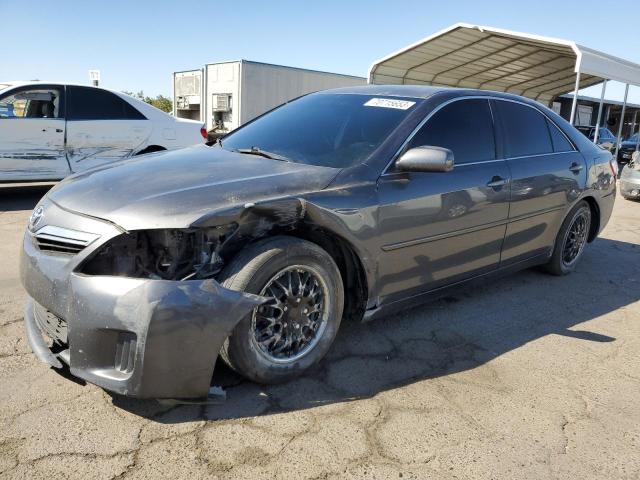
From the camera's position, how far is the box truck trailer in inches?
639

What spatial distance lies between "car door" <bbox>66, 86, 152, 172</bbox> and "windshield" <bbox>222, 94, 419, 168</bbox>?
175 inches

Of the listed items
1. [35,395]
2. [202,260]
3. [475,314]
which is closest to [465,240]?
[475,314]

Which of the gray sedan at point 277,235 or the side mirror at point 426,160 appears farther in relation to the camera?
the side mirror at point 426,160

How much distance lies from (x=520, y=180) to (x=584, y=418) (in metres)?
1.90

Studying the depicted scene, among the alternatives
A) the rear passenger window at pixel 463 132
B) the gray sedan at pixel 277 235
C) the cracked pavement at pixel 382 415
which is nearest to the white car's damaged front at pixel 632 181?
the gray sedan at pixel 277 235

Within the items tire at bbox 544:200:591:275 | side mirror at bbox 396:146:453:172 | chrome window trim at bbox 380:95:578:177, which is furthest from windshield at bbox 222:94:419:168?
tire at bbox 544:200:591:275

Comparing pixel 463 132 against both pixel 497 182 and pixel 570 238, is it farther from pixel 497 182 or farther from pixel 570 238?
pixel 570 238

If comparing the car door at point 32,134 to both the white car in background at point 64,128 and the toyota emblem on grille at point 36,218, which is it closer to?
the white car in background at point 64,128

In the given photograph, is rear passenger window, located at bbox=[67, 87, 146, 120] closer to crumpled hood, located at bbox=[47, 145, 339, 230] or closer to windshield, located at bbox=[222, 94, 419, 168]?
windshield, located at bbox=[222, 94, 419, 168]

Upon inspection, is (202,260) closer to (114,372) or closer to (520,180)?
→ (114,372)

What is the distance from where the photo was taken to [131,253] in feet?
8.05

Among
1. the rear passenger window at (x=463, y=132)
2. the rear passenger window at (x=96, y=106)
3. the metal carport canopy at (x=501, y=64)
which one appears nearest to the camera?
the rear passenger window at (x=463, y=132)

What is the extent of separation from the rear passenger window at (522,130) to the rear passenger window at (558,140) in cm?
7

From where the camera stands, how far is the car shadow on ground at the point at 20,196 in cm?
718
